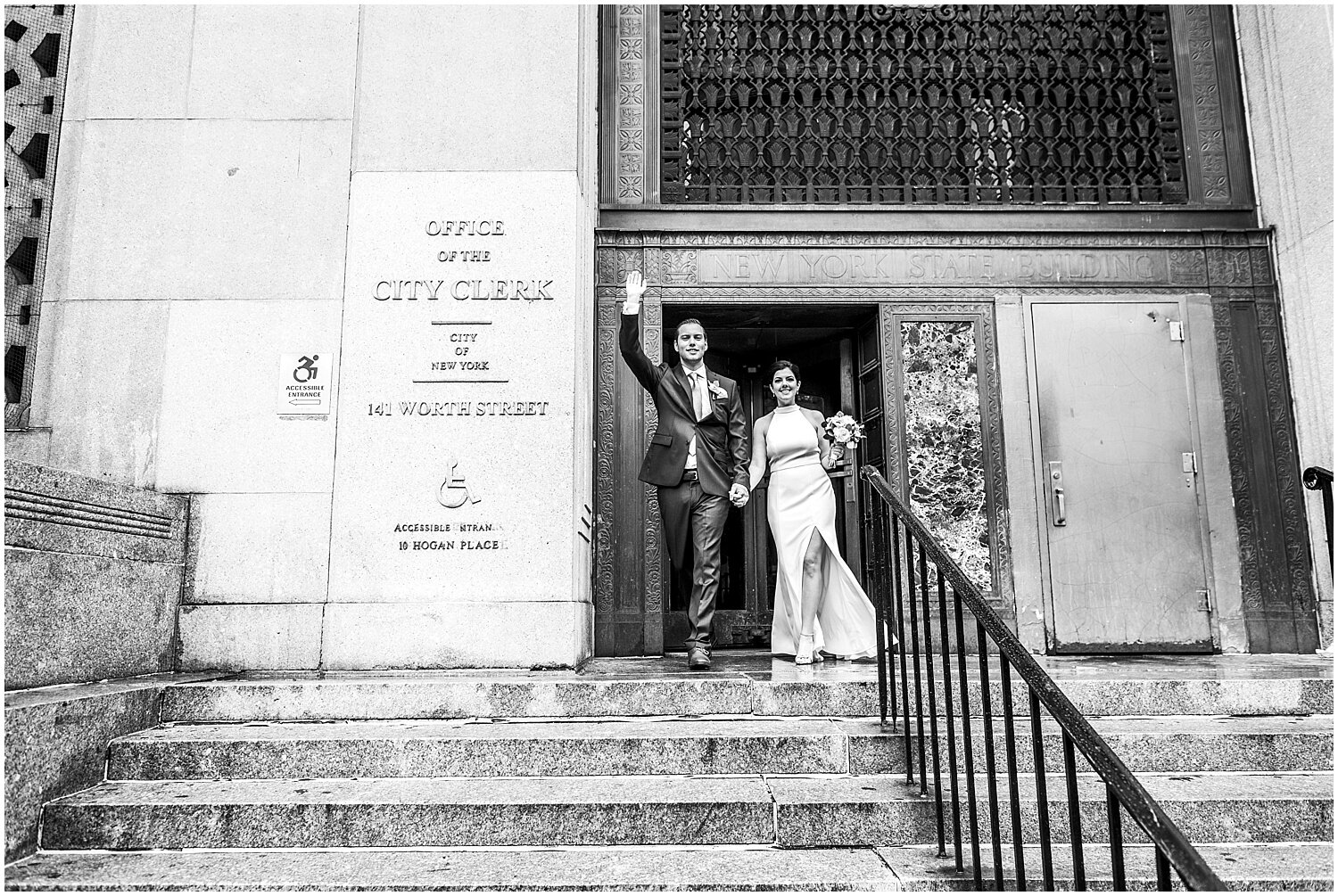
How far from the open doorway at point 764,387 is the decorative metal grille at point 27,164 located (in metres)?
4.44

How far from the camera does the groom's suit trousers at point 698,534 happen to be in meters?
5.75

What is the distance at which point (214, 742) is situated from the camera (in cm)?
406

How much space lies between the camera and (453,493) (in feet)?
19.0

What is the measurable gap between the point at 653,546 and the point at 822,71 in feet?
13.9

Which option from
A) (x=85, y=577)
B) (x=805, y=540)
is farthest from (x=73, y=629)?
(x=805, y=540)

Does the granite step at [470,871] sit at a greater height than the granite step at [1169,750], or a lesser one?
lesser

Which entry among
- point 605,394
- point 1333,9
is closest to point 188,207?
point 605,394

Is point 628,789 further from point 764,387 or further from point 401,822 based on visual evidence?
point 764,387

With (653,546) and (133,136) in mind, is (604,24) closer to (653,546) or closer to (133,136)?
(133,136)

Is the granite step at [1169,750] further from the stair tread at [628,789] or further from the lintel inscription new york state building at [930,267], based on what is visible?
the lintel inscription new york state building at [930,267]

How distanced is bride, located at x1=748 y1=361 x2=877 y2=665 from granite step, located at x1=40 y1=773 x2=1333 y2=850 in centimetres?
243

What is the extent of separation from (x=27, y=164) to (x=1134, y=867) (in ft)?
25.1

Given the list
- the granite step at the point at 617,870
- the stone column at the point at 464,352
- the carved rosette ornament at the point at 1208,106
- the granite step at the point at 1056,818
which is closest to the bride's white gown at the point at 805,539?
the stone column at the point at 464,352

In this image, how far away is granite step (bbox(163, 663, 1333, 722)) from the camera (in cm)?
457
